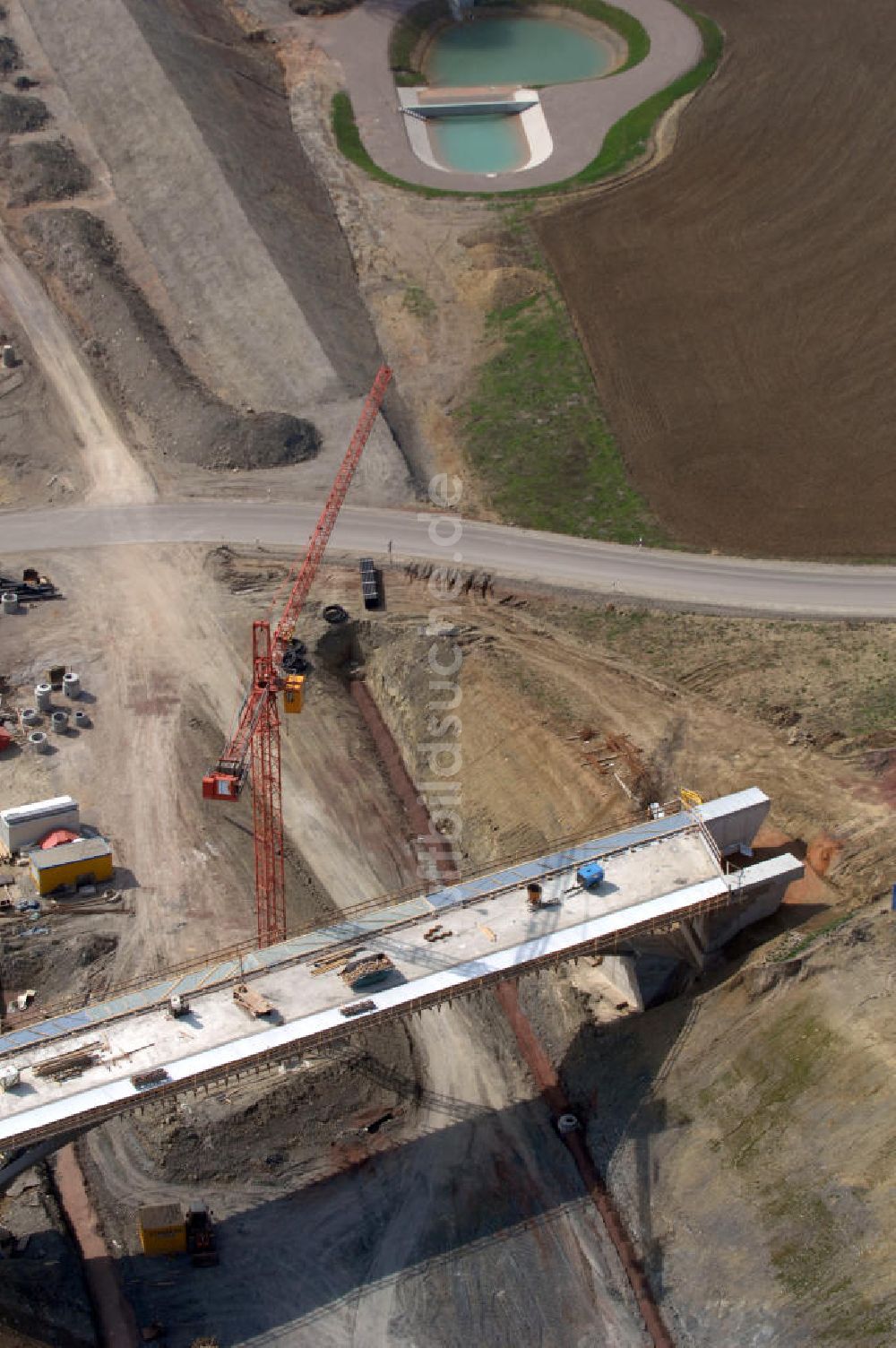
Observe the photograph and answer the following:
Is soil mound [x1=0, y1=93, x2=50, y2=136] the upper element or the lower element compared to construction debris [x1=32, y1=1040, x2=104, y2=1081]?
upper

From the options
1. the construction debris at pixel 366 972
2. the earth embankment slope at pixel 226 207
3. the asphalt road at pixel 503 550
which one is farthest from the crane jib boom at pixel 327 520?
the construction debris at pixel 366 972

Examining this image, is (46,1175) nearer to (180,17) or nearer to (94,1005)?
(94,1005)

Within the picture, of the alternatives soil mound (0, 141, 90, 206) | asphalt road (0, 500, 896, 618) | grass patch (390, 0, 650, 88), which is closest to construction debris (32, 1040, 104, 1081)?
asphalt road (0, 500, 896, 618)

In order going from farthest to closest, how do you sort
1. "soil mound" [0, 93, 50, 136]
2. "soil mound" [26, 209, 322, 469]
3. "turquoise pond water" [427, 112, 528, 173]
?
"turquoise pond water" [427, 112, 528, 173], "soil mound" [0, 93, 50, 136], "soil mound" [26, 209, 322, 469]

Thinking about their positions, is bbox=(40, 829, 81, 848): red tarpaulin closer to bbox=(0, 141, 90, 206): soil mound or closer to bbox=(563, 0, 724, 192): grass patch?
bbox=(0, 141, 90, 206): soil mound

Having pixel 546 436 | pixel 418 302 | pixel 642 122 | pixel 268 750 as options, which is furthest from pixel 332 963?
pixel 642 122

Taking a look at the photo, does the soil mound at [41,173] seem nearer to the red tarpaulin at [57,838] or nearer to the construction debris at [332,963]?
the red tarpaulin at [57,838]
